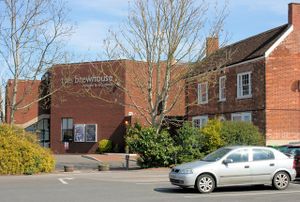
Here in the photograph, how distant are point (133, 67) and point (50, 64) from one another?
4.92 m

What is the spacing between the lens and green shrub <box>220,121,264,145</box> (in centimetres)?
2645

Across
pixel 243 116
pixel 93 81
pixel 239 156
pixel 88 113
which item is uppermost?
pixel 93 81

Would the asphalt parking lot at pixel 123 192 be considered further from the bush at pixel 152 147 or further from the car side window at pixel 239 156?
the bush at pixel 152 147

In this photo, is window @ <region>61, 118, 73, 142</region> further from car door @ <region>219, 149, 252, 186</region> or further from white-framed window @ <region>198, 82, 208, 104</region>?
car door @ <region>219, 149, 252, 186</region>

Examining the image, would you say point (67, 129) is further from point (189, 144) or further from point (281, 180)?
point (281, 180)

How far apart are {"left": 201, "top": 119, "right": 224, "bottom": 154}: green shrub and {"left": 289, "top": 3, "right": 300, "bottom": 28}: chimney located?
31.6 ft

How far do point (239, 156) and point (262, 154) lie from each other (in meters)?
0.85

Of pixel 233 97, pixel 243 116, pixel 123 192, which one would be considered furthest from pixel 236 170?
pixel 233 97

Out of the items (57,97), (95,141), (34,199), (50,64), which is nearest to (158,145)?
(50,64)

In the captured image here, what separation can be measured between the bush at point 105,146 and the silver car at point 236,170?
104 feet

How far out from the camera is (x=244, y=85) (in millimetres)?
33562

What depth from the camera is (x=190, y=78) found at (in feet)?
99.8

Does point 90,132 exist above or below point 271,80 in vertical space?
below

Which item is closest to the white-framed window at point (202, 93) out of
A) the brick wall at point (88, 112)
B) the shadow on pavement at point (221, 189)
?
the brick wall at point (88, 112)
